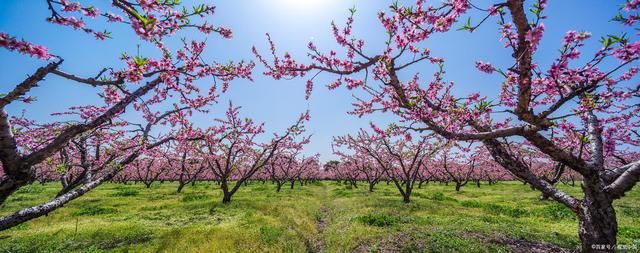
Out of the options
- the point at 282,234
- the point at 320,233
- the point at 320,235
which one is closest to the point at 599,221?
the point at 282,234

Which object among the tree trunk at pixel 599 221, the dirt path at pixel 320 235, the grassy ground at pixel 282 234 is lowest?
the dirt path at pixel 320 235

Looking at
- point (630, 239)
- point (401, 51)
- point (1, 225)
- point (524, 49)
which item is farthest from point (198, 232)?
point (630, 239)

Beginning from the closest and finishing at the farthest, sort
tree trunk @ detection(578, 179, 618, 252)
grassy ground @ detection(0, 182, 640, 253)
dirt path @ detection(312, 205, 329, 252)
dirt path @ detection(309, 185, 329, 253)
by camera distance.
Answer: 1. tree trunk @ detection(578, 179, 618, 252)
2. grassy ground @ detection(0, 182, 640, 253)
3. dirt path @ detection(309, 185, 329, 253)
4. dirt path @ detection(312, 205, 329, 252)

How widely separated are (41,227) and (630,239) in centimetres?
2653

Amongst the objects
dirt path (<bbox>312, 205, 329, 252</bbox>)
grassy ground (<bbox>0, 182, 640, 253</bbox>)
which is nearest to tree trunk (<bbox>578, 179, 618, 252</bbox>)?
grassy ground (<bbox>0, 182, 640, 253</bbox>)

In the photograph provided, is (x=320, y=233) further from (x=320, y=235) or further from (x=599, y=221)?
(x=599, y=221)

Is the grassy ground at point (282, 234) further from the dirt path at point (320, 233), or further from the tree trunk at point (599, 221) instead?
the tree trunk at point (599, 221)

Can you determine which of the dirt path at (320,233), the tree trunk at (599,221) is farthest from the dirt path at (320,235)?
the tree trunk at (599,221)

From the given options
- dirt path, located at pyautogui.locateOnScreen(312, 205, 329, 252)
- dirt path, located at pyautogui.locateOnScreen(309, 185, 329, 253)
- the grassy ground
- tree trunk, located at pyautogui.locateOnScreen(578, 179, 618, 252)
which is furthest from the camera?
dirt path, located at pyautogui.locateOnScreen(312, 205, 329, 252)

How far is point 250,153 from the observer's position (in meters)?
30.1

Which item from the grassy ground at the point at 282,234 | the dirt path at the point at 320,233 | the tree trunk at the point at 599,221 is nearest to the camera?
the tree trunk at the point at 599,221

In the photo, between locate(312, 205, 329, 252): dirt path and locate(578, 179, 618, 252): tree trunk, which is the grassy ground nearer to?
locate(312, 205, 329, 252): dirt path

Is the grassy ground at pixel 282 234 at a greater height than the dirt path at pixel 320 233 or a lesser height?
greater

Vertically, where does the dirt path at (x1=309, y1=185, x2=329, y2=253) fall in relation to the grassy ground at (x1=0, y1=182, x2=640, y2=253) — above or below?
below
